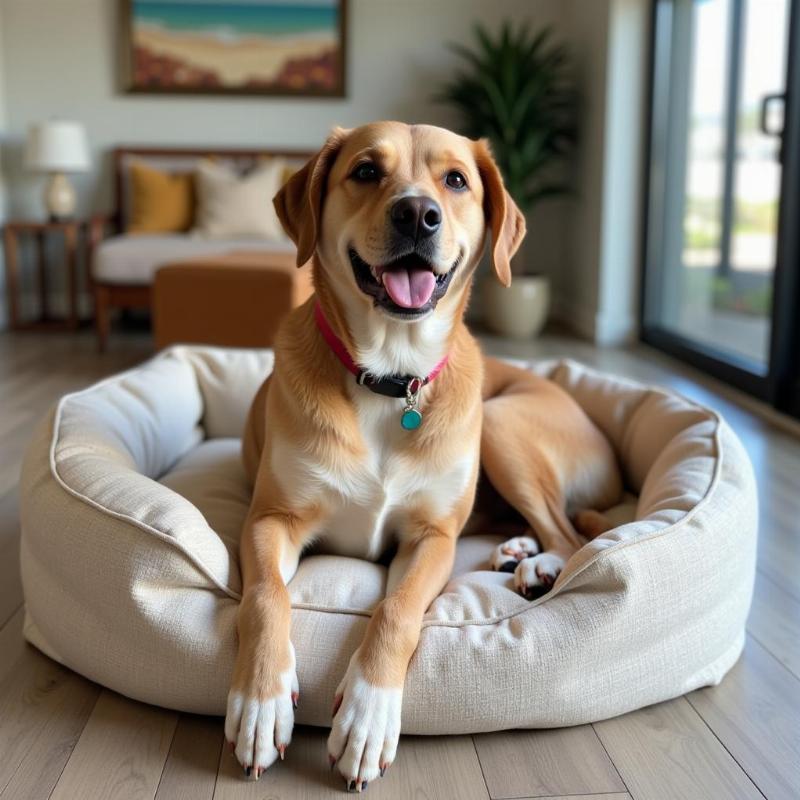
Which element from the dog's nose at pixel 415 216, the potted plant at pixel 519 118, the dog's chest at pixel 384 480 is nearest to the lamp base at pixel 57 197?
the potted plant at pixel 519 118

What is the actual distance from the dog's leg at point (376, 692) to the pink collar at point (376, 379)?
0.37 meters

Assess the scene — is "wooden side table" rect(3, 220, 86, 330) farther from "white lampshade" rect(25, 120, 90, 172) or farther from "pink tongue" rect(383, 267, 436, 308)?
"pink tongue" rect(383, 267, 436, 308)

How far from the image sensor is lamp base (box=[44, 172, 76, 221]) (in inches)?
243

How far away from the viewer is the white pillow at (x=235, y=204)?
616cm

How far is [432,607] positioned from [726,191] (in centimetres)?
407

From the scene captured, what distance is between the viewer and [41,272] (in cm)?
644

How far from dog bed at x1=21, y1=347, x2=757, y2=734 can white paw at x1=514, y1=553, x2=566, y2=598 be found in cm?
6

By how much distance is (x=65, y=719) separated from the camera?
5.11 feet

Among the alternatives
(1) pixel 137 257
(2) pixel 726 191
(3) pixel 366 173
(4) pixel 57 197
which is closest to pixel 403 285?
(3) pixel 366 173

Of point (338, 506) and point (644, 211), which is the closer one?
point (338, 506)

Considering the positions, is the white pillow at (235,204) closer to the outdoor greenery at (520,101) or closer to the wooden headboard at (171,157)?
the wooden headboard at (171,157)

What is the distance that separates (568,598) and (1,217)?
6.00m

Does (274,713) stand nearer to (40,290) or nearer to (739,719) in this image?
(739,719)

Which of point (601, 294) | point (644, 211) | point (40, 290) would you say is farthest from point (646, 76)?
point (40, 290)
